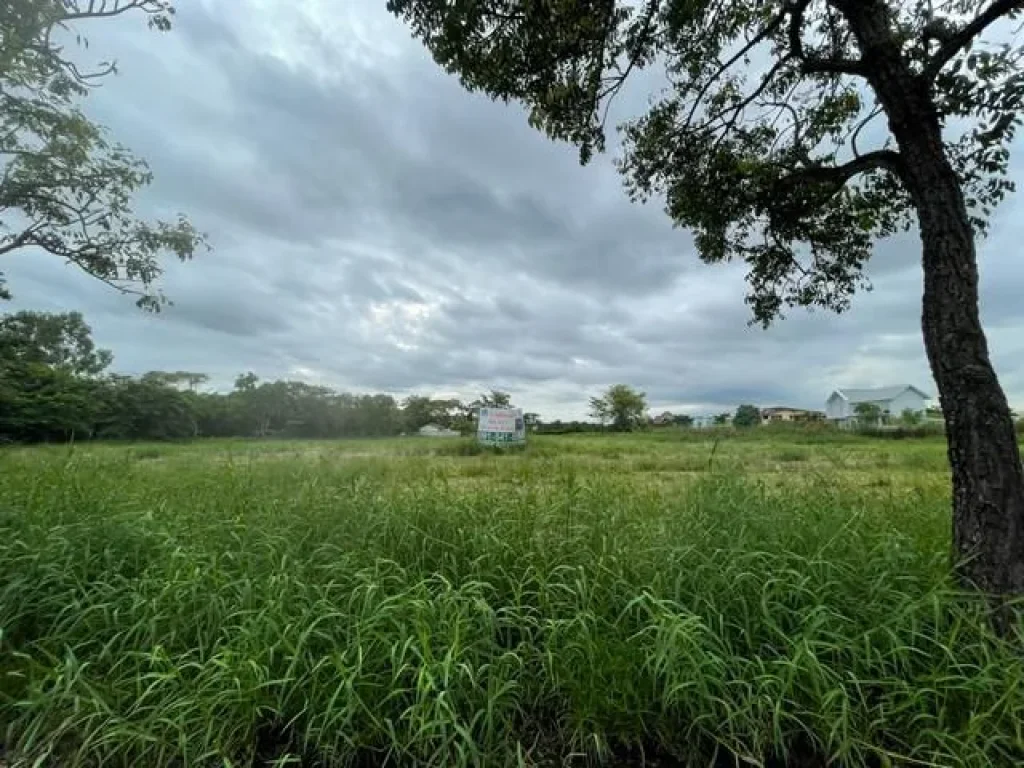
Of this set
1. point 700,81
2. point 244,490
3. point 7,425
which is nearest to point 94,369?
point 7,425

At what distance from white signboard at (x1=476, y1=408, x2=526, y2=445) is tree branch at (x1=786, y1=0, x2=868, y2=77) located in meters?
17.6

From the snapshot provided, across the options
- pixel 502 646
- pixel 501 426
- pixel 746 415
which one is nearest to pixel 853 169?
pixel 502 646

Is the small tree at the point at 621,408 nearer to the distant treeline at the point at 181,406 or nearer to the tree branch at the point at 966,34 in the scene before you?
the distant treeline at the point at 181,406

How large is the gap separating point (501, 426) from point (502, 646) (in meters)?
19.1

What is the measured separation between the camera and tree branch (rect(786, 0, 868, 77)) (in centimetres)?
238

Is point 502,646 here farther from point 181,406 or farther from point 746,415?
point 746,415

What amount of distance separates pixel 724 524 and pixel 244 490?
3.13m

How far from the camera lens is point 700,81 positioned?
11.1 feet

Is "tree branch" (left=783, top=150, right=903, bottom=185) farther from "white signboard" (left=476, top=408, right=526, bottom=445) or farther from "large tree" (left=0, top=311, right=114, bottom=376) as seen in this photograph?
"white signboard" (left=476, top=408, right=526, bottom=445)

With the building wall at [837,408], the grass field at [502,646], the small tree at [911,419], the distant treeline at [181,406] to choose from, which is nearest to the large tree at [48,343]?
the distant treeline at [181,406]

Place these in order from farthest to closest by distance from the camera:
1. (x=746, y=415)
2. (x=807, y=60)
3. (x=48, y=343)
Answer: (x=746, y=415) → (x=48, y=343) → (x=807, y=60)

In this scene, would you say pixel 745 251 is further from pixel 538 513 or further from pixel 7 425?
pixel 7 425

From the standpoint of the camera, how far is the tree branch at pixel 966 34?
6.95ft

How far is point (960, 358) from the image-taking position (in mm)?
2033
